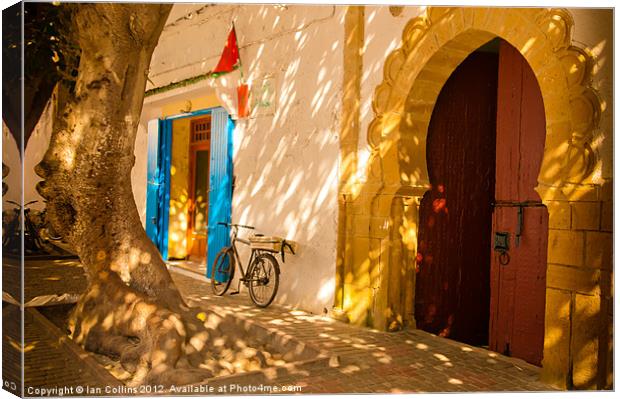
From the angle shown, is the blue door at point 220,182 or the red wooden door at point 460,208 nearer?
the red wooden door at point 460,208

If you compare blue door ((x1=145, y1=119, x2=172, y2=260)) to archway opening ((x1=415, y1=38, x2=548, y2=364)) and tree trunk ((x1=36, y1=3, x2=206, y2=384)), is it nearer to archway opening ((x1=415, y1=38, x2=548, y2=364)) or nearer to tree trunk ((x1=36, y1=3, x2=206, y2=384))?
tree trunk ((x1=36, y1=3, x2=206, y2=384))

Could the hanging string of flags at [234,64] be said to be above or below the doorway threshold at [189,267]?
above

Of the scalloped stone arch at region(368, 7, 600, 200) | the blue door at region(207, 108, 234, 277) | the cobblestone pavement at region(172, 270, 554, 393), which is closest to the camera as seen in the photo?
the scalloped stone arch at region(368, 7, 600, 200)

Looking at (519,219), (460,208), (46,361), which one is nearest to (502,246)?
(519,219)

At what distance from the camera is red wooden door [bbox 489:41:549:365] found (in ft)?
18.6

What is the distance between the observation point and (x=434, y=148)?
22.6ft

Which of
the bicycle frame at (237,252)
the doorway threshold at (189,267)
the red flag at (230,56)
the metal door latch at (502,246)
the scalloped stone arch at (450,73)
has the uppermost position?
the red flag at (230,56)

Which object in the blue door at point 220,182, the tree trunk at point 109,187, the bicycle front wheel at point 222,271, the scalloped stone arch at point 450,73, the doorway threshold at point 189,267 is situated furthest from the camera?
the doorway threshold at point 189,267

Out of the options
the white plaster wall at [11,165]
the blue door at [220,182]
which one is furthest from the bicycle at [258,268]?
the white plaster wall at [11,165]

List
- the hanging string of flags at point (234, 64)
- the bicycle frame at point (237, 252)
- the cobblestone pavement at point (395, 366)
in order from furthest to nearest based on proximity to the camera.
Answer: the hanging string of flags at point (234, 64)
the bicycle frame at point (237, 252)
the cobblestone pavement at point (395, 366)

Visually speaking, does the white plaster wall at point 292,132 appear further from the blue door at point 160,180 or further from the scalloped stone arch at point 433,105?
the blue door at point 160,180

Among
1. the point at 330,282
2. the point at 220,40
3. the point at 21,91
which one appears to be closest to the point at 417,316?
the point at 330,282

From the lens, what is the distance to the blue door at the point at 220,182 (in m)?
9.49

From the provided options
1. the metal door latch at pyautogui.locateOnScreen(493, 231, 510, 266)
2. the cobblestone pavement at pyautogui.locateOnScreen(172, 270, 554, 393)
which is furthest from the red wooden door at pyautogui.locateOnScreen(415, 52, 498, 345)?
the metal door latch at pyautogui.locateOnScreen(493, 231, 510, 266)
